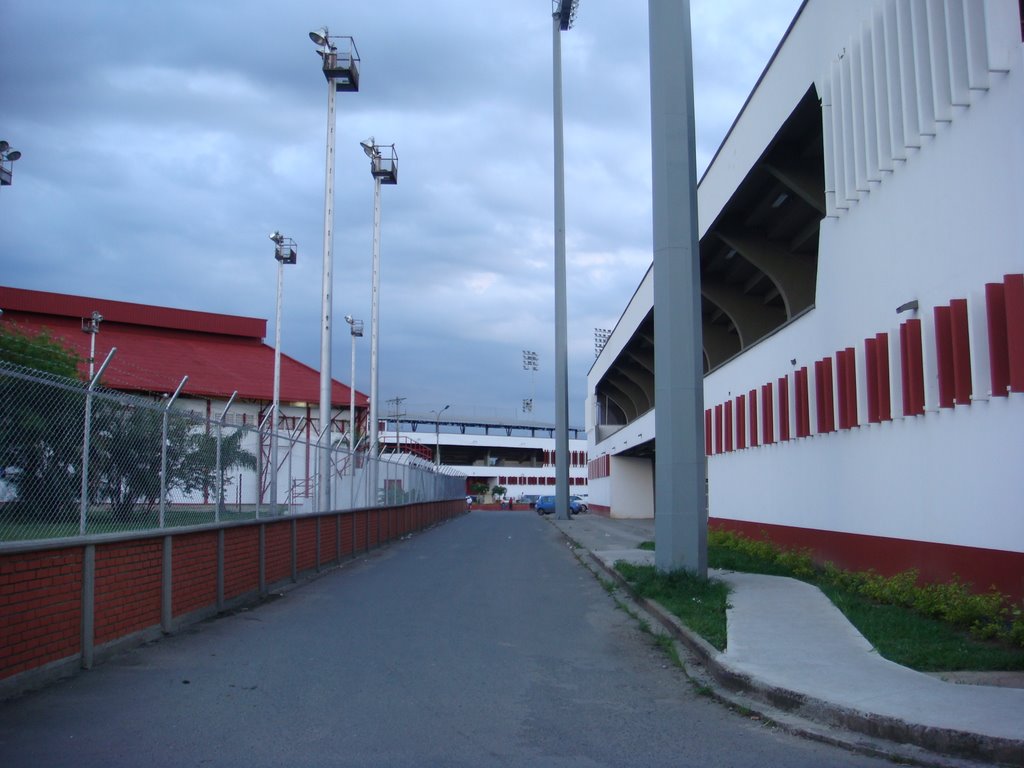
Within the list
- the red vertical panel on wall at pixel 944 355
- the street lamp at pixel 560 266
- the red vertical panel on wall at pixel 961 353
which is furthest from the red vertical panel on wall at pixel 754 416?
the street lamp at pixel 560 266

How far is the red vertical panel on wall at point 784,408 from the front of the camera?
58.3 feet

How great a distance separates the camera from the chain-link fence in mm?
7773

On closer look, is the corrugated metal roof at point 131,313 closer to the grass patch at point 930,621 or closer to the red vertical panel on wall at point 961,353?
the grass patch at point 930,621

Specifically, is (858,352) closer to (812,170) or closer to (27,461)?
(812,170)

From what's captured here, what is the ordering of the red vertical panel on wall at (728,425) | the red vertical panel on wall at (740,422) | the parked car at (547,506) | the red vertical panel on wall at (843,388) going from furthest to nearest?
1. the parked car at (547,506)
2. the red vertical panel on wall at (728,425)
3. the red vertical panel on wall at (740,422)
4. the red vertical panel on wall at (843,388)

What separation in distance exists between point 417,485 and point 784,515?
2091 cm

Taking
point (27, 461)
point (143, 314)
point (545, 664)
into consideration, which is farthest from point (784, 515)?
point (143, 314)

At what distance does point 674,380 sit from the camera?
13305 mm

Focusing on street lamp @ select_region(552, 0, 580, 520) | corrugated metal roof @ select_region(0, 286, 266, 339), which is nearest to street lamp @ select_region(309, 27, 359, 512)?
street lamp @ select_region(552, 0, 580, 520)

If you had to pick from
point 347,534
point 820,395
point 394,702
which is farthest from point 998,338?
point 347,534

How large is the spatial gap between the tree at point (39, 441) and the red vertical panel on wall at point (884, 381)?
9.75 m

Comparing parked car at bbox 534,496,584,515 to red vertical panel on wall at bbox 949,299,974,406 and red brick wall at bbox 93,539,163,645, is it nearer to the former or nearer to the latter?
red vertical panel on wall at bbox 949,299,974,406

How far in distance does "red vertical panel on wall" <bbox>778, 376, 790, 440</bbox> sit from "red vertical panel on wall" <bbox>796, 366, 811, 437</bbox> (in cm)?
78

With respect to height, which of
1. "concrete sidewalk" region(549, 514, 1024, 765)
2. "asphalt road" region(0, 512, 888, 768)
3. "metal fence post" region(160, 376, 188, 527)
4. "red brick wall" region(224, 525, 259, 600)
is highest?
"metal fence post" region(160, 376, 188, 527)
